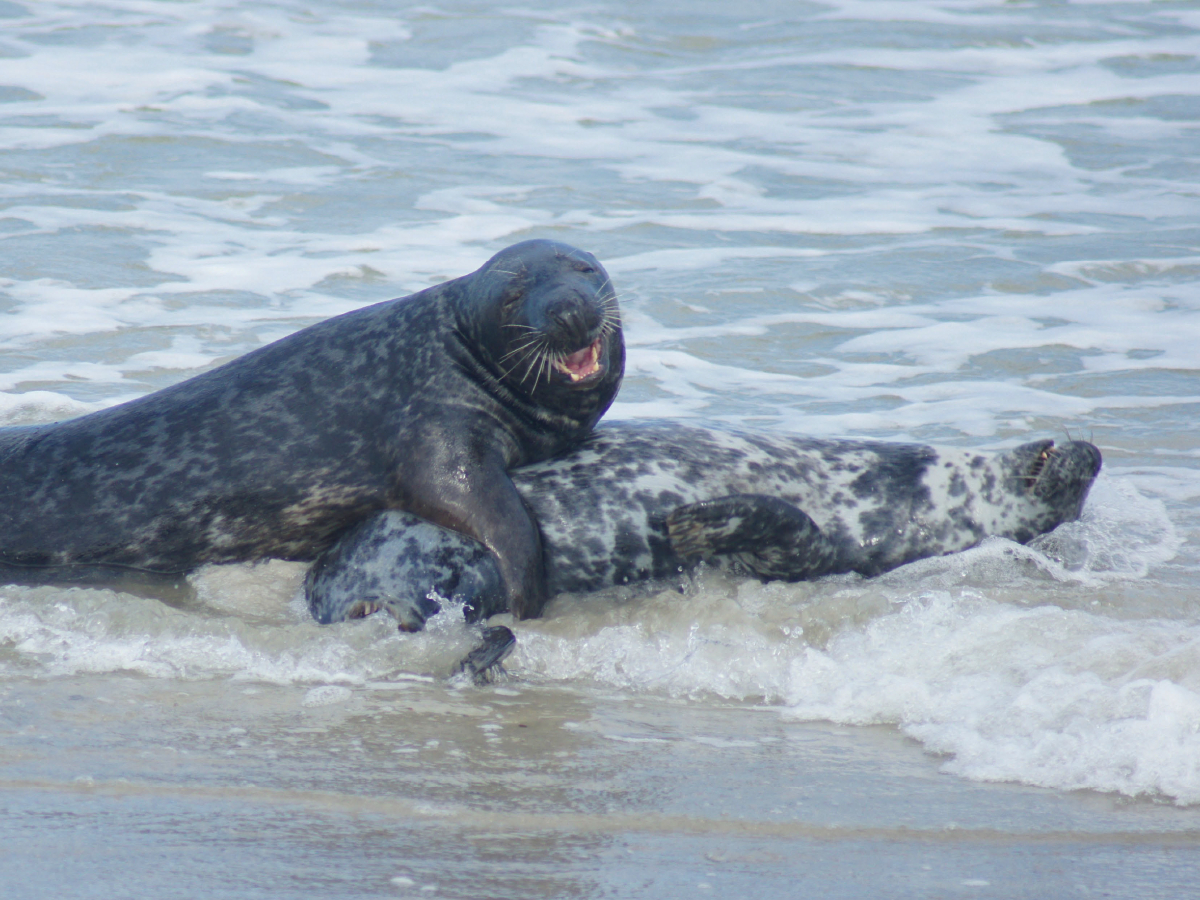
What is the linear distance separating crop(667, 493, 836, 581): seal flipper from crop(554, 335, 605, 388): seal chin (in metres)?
0.57

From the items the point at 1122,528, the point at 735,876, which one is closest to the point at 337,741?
the point at 735,876

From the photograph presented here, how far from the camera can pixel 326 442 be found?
480 centimetres

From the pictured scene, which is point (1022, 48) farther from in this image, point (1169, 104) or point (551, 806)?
point (551, 806)

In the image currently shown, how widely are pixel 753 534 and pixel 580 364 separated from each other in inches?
33.5

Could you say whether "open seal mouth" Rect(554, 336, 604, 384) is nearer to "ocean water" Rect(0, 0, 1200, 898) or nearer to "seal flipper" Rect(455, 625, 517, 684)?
"ocean water" Rect(0, 0, 1200, 898)

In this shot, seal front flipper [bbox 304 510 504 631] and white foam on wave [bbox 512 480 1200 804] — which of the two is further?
seal front flipper [bbox 304 510 504 631]

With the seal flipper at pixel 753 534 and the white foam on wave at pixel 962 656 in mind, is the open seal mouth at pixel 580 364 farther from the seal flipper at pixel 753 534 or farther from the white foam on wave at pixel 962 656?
the white foam on wave at pixel 962 656

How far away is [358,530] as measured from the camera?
4.56m

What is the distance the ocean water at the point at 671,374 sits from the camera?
2.63 m

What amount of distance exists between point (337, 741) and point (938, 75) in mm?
15184

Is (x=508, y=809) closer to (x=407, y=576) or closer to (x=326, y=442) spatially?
(x=407, y=576)

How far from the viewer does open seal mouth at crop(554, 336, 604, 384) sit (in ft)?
15.8

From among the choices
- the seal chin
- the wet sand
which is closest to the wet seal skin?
the seal chin

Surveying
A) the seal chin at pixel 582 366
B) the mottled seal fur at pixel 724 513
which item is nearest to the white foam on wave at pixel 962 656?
the mottled seal fur at pixel 724 513
